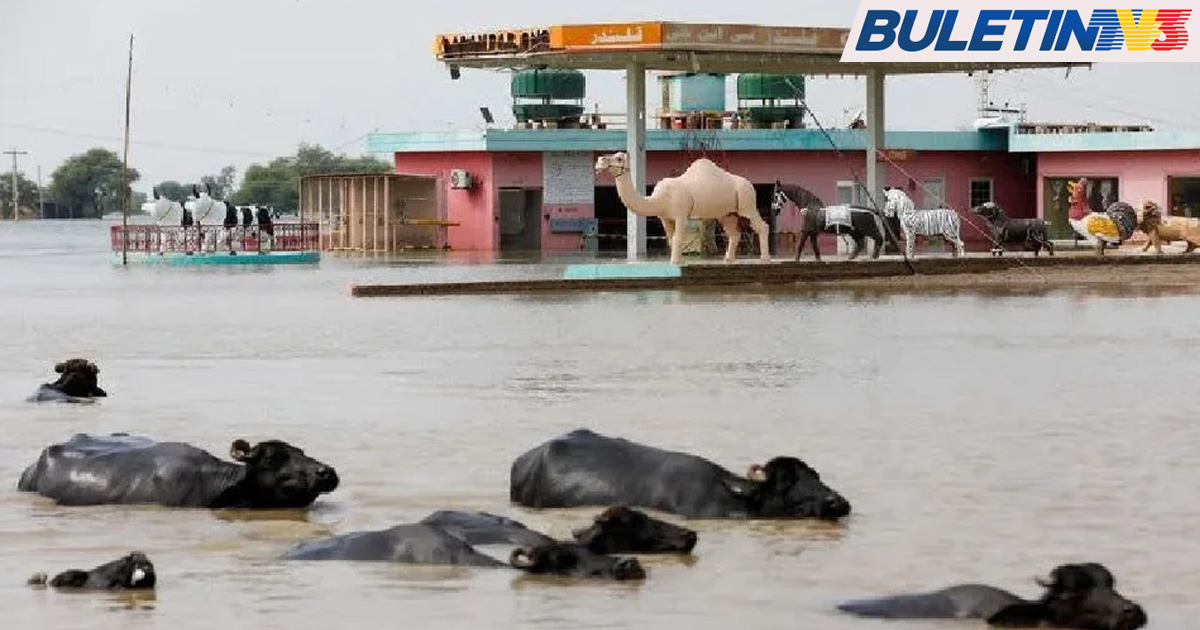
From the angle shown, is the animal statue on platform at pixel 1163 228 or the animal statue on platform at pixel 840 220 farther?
the animal statue on platform at pixel 1163 228

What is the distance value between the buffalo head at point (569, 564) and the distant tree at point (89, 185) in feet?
518

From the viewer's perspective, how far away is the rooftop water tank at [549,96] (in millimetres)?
52094

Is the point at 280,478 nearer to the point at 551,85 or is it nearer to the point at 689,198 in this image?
the point at 689,198

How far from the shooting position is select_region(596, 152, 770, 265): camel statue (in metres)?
34.4

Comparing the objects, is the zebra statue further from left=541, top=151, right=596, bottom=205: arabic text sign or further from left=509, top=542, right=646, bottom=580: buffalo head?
left=509, top=542, right=646, bottom=580: buffalo head

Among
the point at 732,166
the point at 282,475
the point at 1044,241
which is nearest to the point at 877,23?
the point at 1044,241

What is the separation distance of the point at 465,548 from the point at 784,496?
174 centimetres

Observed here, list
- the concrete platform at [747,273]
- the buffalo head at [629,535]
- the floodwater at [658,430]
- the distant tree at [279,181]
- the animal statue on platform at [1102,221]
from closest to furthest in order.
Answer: the floodwater at [658,430]
the buffalo head at [629,535]
the concrete platform at [747,273]
the animal statue on platform at [1102,221]
the distant tree at [279,181]

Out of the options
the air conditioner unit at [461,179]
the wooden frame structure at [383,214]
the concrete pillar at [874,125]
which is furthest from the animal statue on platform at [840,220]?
the wooden frame structure at [383,214]

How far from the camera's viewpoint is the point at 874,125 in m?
41.4

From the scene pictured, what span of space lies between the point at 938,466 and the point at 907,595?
426cm

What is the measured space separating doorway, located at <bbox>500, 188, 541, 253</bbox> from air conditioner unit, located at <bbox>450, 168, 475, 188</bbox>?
0.90m

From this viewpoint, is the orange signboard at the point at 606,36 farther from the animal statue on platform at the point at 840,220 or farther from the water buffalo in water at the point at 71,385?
the water buffalo in water at the point at 71,385

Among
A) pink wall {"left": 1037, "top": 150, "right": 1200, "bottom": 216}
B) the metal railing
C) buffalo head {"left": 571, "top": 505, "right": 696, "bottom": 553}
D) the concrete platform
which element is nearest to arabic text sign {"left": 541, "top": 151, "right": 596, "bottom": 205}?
the metal railing
